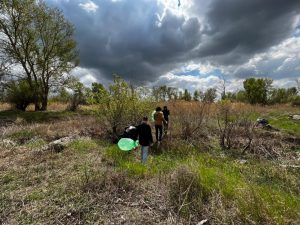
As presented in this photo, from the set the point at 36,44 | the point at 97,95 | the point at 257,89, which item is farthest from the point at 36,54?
the point at 257,89

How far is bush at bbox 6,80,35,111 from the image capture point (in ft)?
67.0

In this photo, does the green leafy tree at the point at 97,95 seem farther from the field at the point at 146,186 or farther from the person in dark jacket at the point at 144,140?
the person in dark jacket at the point at 144,140

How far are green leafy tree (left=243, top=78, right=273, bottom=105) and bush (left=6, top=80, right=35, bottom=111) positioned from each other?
35.4 meters

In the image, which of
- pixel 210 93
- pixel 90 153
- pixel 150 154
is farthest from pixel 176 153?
pixel 210 93

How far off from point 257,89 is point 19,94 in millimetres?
37915

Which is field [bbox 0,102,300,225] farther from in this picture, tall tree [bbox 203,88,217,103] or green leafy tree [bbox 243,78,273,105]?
green leafy tree [bbox 243,78,273,105]

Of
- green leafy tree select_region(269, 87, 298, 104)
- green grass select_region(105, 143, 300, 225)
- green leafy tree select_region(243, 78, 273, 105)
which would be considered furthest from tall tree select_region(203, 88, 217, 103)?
green leafy tree select_region(269, 87, 298, 104)

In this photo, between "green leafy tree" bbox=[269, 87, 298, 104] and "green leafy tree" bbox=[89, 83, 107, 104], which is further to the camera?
"green leafy tree" bbox=[269, 87, 298, 104]

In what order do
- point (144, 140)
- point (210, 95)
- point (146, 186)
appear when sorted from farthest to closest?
point (210, 95)
point (144, 140)
point (146, 186)

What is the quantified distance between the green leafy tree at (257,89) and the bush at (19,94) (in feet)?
116

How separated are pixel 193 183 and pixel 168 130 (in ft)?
21.9

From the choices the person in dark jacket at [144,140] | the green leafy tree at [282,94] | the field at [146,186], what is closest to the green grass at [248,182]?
the field at [146,186]

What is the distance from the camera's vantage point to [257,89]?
40.9 metres

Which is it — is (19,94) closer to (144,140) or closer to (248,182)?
(144,140)
